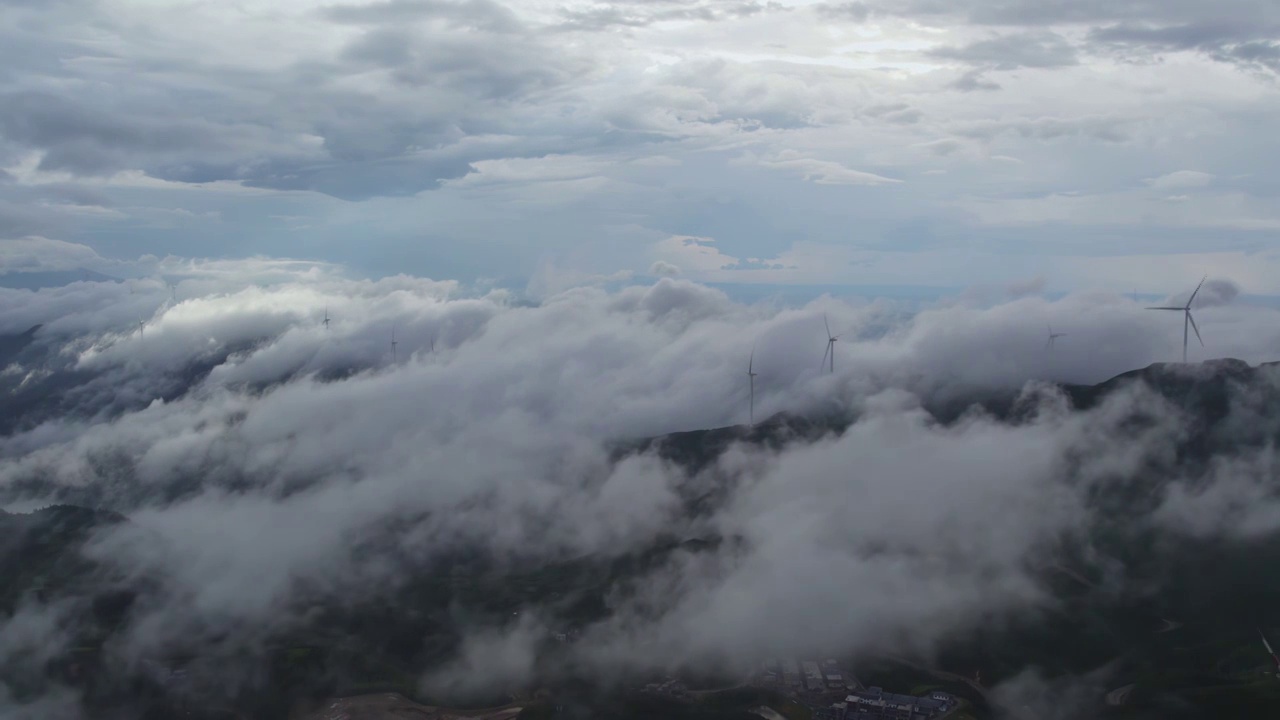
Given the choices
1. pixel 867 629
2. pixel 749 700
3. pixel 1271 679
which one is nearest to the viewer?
pixel 1271 679

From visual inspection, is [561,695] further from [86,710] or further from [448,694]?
[86,710]

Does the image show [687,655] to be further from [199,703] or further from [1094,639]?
[199,703]

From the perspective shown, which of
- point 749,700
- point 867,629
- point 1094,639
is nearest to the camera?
point 749,700

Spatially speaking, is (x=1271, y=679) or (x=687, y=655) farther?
(x=687, y=655)

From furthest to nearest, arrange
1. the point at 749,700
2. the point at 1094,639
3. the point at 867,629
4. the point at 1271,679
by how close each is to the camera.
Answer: the point at 867,629, the point at 1094,639, the point at 749,700, the point at 1271,679

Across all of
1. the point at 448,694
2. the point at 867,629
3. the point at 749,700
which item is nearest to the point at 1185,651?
the point at 867,629

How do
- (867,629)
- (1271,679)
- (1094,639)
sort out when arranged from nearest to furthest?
(1271,679) < (1094,639) < (867,629)

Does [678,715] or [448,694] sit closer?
[678,715]

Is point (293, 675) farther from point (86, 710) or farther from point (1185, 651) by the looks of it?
point (1185, 651)

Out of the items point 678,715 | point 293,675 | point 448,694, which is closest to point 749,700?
point 678,715
